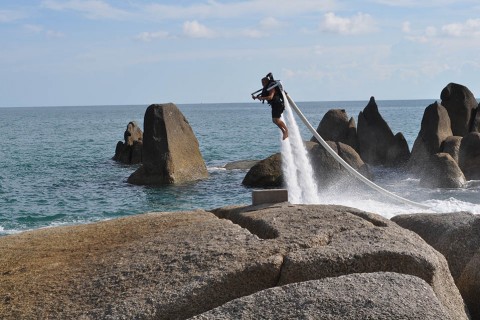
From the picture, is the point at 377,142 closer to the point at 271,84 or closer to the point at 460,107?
the point at 460,107

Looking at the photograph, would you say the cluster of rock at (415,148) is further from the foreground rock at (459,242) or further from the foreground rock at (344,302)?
the foreground rock at (344,302)

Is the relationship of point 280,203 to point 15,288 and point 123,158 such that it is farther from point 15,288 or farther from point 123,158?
point 123,158

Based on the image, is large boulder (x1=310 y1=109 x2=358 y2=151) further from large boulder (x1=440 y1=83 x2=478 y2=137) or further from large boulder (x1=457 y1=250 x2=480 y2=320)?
large boulder (x1=457 y1=250 x2=480 y2=320)

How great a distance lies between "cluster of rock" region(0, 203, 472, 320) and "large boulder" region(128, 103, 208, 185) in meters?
23.4

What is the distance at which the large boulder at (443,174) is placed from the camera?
103 ft

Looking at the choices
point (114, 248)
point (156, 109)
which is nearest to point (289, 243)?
point (114, 248)

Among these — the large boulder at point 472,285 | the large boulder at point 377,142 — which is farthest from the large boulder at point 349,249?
the large boulder at point 377,142

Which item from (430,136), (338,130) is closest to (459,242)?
(430,136)

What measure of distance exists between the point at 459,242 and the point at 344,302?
4076 millimetres

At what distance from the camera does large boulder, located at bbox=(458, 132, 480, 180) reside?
3419 cm

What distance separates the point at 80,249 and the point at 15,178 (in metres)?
31.1

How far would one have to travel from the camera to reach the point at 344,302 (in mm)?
7070

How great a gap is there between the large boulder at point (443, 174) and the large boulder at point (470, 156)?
2.11 meters

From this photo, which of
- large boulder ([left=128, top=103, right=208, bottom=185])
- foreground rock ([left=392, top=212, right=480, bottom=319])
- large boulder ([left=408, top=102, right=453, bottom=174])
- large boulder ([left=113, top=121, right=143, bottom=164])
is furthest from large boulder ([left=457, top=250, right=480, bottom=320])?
large boulder ([left=113, top=121, right=143, bottom=164])
